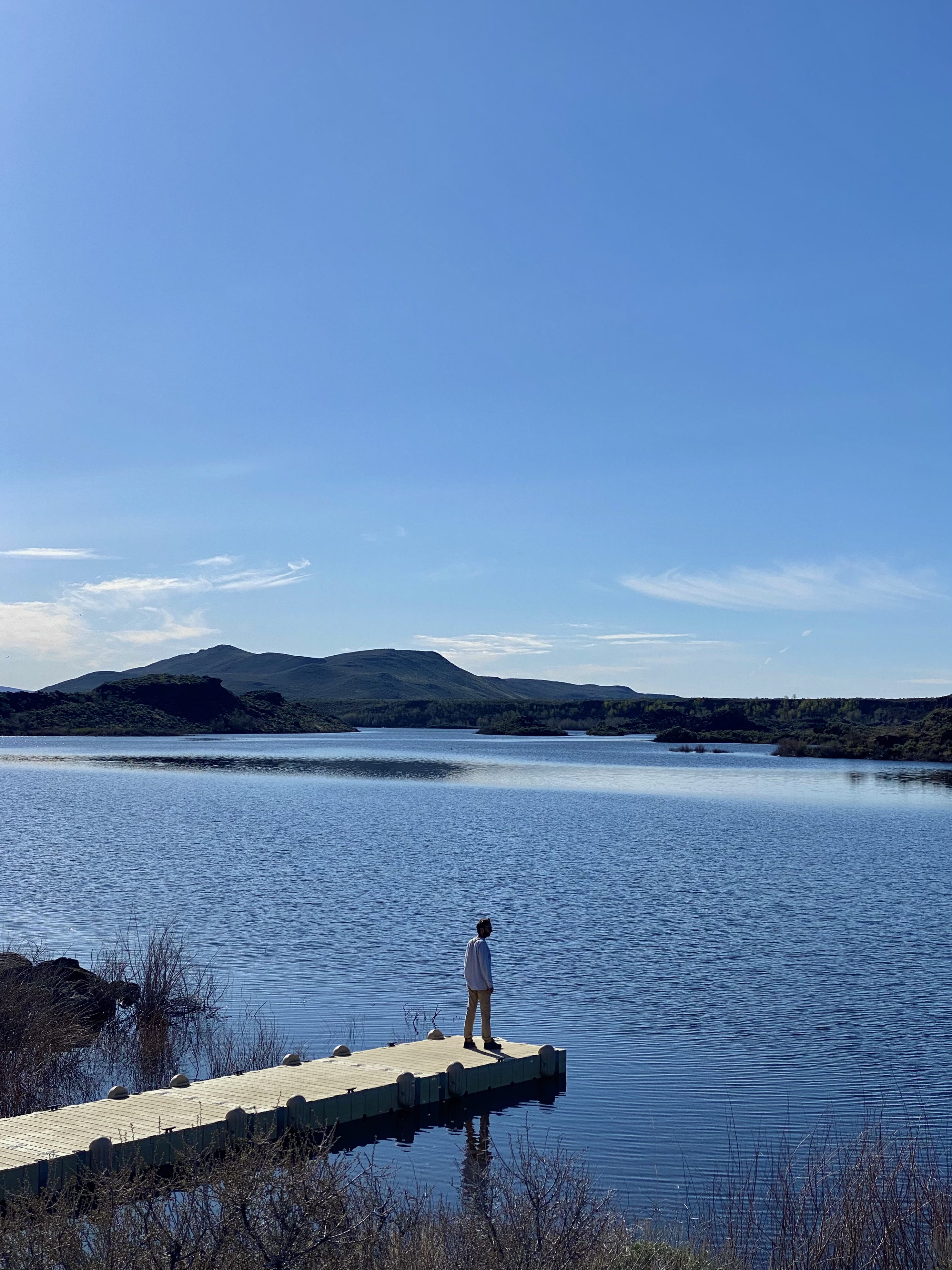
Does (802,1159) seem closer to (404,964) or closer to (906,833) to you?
(404,964)

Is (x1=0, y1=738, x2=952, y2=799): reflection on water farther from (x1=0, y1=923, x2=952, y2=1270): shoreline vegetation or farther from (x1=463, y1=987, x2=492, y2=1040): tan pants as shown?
(x1=0, y1=923, x2=952, y2=1270): shoreline vegetation

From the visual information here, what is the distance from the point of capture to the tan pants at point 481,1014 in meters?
18.1

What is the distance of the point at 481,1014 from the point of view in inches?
727

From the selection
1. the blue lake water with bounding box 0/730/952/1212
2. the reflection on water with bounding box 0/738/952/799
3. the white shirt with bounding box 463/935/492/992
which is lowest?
the blue lake water with bounding box 0/730/952/1212

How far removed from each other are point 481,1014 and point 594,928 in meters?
11.9

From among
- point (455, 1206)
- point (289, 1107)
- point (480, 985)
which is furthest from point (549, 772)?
point (455, 1206)

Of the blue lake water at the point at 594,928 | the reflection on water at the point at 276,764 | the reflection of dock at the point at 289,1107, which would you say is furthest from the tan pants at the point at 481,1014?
the reflection on water at the point at 276,764

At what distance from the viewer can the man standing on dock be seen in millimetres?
18062

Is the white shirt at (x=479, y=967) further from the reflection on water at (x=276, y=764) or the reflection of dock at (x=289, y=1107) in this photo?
the reflection on water at (x=276, y=764)

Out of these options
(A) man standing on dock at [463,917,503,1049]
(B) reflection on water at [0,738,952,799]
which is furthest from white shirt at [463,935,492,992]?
(B) reflection on water at [0,738,952,799]

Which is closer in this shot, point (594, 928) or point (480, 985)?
point (480, 985)

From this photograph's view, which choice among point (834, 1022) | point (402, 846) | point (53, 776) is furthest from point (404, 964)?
point (53, 776)

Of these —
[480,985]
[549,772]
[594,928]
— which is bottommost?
[594,928]

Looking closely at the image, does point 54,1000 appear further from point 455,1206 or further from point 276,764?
point 276,764
